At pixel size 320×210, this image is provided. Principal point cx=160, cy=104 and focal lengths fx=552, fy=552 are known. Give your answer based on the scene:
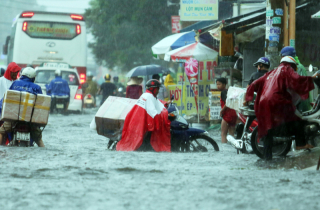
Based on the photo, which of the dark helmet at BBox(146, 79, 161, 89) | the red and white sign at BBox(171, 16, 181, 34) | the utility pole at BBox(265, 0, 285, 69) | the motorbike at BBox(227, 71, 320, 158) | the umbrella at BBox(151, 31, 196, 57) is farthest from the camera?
the red and white sign at BBox(171, 16, 181, 34)

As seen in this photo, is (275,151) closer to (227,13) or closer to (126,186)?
(126,186)

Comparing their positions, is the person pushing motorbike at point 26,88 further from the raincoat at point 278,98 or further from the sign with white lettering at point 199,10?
the sign with white lettering at point 199,10

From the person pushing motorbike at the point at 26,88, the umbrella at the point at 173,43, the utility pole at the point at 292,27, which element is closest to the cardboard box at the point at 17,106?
the person pushing motorbike at the point at 26,88

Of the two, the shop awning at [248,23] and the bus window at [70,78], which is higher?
the shop awning at [248,23]

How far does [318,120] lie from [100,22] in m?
27.6

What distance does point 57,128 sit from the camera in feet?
50.3

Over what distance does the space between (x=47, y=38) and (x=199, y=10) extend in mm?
8573

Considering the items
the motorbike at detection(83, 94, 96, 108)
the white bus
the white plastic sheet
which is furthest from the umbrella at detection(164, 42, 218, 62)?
the motorbike at detection(83, 94, 96, 108)

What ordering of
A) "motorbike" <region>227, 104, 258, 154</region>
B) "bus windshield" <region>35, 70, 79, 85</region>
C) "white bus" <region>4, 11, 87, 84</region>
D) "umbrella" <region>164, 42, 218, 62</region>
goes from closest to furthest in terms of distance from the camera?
"motorbike" <region>227, 104, 258, 154</region> < "umbrella" <region>164, 42, 218, 62</region> < "bus windshield" <region>35, 70, 79, 85</region> < "white bus" <region>4, 11, 87, 84</region>

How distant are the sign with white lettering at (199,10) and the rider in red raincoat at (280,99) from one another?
1025 cm

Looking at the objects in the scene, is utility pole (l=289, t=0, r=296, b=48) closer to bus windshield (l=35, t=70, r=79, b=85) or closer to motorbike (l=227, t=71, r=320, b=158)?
motorbike (l=227, t=71, r=320, b=158)

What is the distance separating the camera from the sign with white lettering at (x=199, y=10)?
1741 centimetres

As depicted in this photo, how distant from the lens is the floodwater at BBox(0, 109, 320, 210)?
187 inches

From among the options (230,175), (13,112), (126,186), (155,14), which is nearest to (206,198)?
(126,186)
